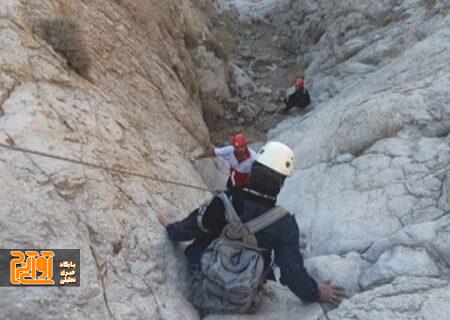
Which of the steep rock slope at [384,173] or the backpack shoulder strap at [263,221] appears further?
the steep rock slope at [384,173]

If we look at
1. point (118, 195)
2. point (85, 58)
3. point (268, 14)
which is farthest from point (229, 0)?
point (118, 195)

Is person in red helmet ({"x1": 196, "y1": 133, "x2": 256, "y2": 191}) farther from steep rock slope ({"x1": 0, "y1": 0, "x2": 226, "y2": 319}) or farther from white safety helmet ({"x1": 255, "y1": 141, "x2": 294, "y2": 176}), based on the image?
white safety helmet ({"x1": 255, "y1": 141, "x2": 294, "y2": 176})

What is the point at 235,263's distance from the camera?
5.01 metres

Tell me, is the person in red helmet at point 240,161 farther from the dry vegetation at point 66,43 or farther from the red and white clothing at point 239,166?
the dry vegetation at point 66,43

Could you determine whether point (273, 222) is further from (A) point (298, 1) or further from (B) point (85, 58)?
(A) point (298, 1)

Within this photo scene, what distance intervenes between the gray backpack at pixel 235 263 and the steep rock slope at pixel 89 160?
0.44m

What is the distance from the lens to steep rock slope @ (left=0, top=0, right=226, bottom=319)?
14.9 feet

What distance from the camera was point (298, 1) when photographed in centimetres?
2052

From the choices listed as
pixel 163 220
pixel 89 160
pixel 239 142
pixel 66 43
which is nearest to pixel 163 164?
pixel 239 142

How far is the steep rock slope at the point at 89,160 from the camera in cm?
454
